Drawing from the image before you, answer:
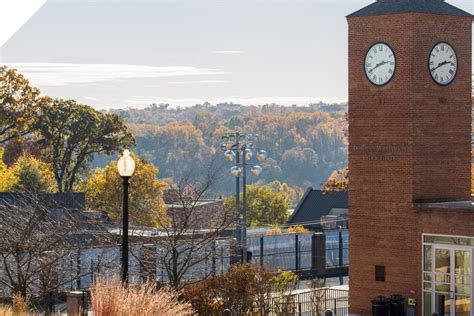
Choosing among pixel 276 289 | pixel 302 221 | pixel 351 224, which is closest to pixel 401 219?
pixel 351 224

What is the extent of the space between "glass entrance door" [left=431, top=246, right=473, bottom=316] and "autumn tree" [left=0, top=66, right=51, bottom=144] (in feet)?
211

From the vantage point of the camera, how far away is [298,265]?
5944 centimetres

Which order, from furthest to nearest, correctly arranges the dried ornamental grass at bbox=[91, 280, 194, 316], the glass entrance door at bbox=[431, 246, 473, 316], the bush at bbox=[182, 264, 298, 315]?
the glass entrance door at bbox=[431, 246, 473, 316]
the bush at bbox=[182, 264, 298, 315]
the dried ornamental grass at bbox=[91, 280, 194, 316]

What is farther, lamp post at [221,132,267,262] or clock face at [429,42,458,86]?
lamp post at [221,132,267,262]

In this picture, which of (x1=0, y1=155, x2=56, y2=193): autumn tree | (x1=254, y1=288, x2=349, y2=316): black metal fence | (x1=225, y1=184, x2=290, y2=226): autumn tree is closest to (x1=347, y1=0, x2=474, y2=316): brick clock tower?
(x1=254, y1=288, x2=349, y2=316): black metal fence

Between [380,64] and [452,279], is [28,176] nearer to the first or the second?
[380,64]

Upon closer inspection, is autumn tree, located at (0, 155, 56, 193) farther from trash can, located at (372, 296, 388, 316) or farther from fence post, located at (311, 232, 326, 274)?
trash can, located at (372, 296, 388, 316)

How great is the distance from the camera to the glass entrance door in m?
32.5

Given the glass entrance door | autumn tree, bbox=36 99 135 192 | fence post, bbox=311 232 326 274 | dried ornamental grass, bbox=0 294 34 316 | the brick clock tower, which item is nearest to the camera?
dried ornamental grass, bbox=0 294 34 316

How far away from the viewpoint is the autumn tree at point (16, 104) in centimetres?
9288

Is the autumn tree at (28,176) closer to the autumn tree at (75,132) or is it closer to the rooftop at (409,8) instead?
the autumn tree at (75,132)

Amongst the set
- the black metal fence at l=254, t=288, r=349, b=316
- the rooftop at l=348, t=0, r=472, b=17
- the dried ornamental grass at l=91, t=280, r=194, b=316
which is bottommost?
the black metal fence at l=254, t=288, r=349, b=316

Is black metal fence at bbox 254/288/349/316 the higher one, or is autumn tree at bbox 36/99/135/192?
autumn tree at bbox 36/99/135/192

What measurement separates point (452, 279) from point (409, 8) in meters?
8.53
